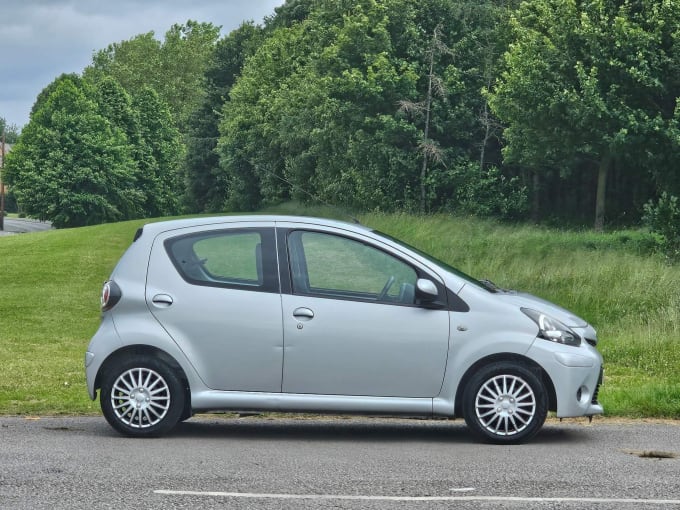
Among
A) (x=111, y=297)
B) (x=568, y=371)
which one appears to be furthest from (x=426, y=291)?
(x=111, y=297)

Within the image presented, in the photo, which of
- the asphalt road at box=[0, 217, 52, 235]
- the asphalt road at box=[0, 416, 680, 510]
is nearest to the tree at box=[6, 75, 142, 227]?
the asphalt road at box=[0, 217, 52, 235]

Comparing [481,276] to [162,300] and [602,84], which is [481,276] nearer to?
[602,84]

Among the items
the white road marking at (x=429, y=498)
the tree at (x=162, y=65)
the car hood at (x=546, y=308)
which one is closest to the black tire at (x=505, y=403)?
the car hood at (x=546, y=308)

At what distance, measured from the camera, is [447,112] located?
57156 mm

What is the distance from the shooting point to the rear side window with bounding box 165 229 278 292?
29.5 feet

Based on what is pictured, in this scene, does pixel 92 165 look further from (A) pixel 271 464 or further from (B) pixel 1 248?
(A) pixel 271 464

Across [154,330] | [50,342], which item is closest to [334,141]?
[50,342]

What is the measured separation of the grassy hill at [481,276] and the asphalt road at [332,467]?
1860 millimetres

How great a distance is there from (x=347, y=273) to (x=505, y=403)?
1.74 meters

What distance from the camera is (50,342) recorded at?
21703 mm

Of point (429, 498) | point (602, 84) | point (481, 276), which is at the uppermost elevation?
point (602, 84)

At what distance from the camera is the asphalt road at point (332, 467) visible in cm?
663

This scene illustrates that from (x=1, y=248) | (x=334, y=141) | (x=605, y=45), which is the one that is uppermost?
(x=605, y=45)

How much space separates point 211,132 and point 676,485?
7902 cm
